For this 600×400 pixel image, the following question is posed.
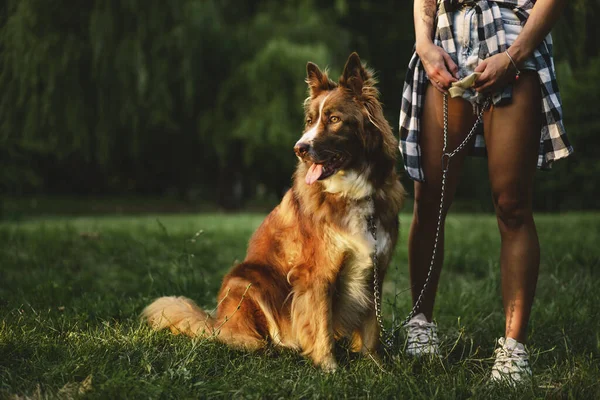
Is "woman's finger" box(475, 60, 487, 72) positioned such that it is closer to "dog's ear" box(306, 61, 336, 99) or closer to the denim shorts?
the denim shorts

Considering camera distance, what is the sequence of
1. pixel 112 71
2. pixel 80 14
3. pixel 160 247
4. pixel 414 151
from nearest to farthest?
pixel 414 151, pixel 160 247, pixel 80 14, pixel 112 71

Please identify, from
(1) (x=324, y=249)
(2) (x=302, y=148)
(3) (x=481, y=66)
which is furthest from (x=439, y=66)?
(1) (x=324, y=249)

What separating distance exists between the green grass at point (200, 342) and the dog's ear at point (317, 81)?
1069 millimetres

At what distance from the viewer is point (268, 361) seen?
8.94 ft

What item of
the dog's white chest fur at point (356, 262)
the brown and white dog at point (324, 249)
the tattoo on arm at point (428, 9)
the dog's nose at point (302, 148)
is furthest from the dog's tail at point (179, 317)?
the tattoo on arm at point (428, 9)

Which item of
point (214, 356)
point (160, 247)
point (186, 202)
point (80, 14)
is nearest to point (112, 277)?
point (160, 247)

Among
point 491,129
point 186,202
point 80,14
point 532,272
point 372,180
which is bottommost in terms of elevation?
point 186,202

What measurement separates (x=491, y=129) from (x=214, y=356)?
5.41ft

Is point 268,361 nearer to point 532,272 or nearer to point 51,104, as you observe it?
point 532,272

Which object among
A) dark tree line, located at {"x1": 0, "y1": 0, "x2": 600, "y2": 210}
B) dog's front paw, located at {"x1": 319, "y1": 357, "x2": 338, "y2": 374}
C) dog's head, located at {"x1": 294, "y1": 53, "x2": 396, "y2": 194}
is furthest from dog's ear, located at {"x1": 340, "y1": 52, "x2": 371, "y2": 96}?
dark tree line, located at {"x1": 0, "y1": 0, "x2": 600, "y2": 210}

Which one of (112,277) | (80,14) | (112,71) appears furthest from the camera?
(112,71)

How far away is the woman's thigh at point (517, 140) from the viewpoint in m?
2.56

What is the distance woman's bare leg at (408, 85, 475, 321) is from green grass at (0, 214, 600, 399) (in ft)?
0.57

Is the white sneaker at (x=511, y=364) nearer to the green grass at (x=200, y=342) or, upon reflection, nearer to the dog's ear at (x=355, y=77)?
the green grass at (x=200, y=342)
